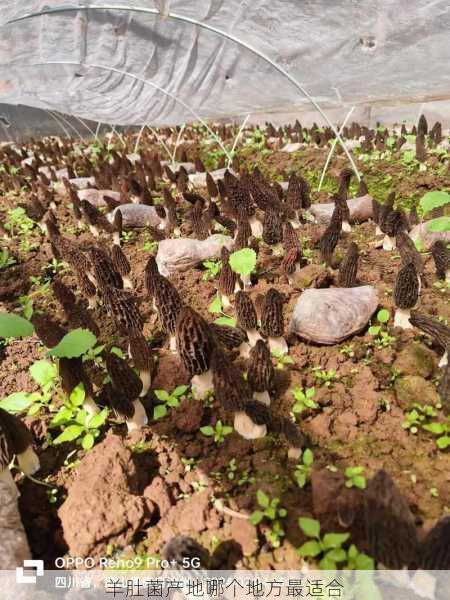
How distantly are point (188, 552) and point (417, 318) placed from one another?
167 cm

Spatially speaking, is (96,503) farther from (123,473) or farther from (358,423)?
(358,423)

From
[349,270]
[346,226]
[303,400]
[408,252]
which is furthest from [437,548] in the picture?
[346,226]

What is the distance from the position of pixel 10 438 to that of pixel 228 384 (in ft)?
3.35

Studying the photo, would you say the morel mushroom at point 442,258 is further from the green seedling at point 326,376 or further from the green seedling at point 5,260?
the green seedling at point 5,260

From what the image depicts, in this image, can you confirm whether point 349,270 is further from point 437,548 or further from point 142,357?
point 437,548

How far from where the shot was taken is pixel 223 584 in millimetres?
1546

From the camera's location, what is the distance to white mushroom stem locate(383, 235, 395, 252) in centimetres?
368

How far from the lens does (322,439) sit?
78.4 inches

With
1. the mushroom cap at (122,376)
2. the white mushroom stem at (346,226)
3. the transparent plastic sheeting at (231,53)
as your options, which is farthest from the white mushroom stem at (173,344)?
the transparent plastic sheeting at (231,53)

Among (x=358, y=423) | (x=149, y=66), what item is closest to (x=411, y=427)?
(x=358, y=423)

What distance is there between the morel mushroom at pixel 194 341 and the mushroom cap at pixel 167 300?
0.38m

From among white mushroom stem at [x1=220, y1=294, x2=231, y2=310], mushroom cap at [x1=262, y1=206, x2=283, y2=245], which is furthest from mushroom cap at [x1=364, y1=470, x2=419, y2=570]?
mushroom cap at [x1=262, y1=206, x2=283, y2=245]

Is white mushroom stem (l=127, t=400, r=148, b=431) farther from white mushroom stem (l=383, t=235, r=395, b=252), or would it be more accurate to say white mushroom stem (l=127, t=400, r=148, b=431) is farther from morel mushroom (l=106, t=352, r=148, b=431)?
white mushroom stem (l=383, t=235, r=395, b=252)

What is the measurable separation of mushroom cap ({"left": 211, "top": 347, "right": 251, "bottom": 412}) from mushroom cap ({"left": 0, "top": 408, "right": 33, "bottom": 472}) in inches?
36.1
